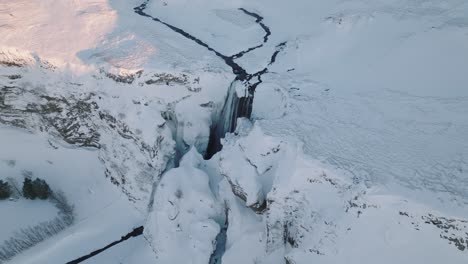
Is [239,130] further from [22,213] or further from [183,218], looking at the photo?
[22,213]

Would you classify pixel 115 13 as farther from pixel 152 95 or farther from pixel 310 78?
pixel 310 78

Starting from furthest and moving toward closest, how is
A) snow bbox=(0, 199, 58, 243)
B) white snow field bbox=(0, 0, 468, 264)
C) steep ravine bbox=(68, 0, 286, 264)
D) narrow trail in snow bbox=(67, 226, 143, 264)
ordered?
steep ravine bbox=(68, 0, 286, 264) < snow bbox=(0, 199, 58, 243) < narrow trail in snow bbox=(67, 226, 143, 264) < white snow field bbox=(0, 0, 468, 264)

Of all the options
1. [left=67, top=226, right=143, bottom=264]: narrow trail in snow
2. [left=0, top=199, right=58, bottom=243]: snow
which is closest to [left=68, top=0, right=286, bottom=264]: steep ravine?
[left=67, top=226, right=143, bottom=264]: narrow trail in snow

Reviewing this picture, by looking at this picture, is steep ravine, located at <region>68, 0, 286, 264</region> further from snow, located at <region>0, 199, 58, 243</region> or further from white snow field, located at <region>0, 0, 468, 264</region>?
snow, located at <region>0, 199, 58, 243</region>

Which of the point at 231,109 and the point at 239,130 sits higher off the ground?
the point at 231,109

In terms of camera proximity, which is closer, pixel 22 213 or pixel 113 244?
pixel 113 244

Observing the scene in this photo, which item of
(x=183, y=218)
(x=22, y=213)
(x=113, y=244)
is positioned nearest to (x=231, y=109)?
(x=183, y=218)

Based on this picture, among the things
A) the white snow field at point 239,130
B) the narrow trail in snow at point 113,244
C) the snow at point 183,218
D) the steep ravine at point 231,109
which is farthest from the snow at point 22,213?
the snow at point 183,218

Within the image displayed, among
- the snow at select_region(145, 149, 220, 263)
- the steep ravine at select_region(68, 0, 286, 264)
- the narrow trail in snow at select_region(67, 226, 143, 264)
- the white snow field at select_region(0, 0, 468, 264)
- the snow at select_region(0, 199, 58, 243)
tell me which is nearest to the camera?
the white snow field at select_region(0, 0, 468, 264)

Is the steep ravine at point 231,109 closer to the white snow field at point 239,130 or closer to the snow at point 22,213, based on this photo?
the white snow field at point 239,130
